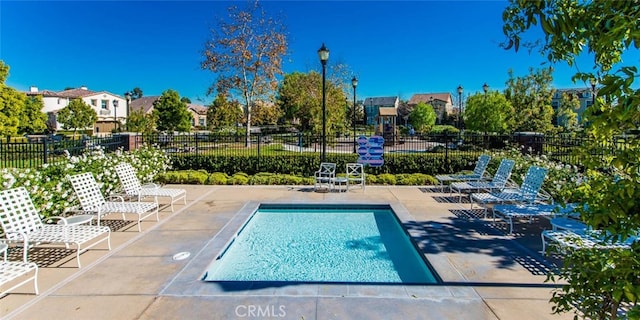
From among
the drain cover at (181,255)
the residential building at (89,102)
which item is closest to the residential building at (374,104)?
the residential building at (89,102)

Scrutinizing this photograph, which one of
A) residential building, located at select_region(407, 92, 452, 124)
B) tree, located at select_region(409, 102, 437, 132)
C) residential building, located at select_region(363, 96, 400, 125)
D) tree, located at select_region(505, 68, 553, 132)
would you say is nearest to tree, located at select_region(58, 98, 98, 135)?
tree, located at select_region(409, 102, 437, 132)

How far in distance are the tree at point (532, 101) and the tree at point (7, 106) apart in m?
30.2

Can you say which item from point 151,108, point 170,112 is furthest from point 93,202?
point 151,108

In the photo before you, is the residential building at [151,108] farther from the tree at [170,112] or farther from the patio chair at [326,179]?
the patio chair at [326,179]

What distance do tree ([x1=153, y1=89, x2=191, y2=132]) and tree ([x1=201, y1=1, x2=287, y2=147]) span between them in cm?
1373

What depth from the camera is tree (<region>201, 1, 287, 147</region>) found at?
2338cm

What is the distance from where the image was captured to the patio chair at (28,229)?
4.91m

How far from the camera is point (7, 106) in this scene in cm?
2244

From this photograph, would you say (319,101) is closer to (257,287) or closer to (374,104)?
(257,287)

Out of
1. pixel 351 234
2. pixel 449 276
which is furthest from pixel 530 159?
pixel 449 276

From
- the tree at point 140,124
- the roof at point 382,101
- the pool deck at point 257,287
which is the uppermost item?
the roof at point 382,101

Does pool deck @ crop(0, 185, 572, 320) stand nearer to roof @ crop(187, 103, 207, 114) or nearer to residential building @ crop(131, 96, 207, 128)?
residential building @ crop(131, 96, 207, 128)

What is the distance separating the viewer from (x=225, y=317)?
3688 millimetres

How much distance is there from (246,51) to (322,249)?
19441mm
